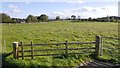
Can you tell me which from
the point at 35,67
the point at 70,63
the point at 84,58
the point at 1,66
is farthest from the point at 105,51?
the point at 1,66

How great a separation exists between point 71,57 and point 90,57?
4.94 ft

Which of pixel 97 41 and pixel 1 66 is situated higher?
pixel 97 41

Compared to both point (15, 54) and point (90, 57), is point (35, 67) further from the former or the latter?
point (90, 57)

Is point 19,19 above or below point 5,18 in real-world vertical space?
below

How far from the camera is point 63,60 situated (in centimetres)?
1548

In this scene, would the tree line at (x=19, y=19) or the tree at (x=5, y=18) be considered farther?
the tree line at (x=19, y=19)

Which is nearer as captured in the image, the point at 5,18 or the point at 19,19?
the point at 5,18

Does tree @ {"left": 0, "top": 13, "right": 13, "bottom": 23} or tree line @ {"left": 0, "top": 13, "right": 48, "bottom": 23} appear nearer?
tree @ {"left": 0, "top": 13, "right": 13, "bottom": 23}

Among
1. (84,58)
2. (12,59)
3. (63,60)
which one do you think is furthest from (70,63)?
(12,59)

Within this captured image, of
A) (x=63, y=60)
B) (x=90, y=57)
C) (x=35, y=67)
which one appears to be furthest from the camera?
(x=90, y=57)

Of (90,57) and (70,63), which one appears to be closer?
(70,63)

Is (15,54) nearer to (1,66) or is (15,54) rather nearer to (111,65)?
(1,66)

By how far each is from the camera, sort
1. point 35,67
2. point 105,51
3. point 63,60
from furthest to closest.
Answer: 1. point 105,51
2. point 63,60
3. point 35,67

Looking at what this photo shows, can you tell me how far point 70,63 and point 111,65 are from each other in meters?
2.52
